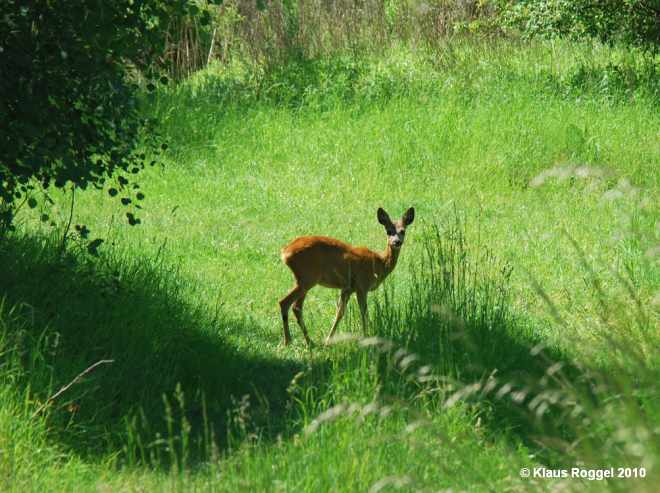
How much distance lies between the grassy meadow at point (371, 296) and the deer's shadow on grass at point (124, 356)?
2 cm

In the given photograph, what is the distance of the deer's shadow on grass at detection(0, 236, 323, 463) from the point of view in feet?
19.6

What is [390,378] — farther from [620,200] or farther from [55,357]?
[620,200]

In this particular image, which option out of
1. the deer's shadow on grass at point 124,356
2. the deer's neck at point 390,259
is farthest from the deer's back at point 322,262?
→ the deer's shadow on grass at point 124,356

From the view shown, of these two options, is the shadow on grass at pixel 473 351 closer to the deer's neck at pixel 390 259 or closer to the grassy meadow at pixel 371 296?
the grassy meadow at pixel 371 296

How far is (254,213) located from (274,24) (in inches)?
215

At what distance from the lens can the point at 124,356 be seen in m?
6.82

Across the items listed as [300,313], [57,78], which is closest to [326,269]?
[300,313]

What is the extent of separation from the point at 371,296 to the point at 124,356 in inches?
101

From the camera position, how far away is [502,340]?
709 centimetres

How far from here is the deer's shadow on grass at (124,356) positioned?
5977mm

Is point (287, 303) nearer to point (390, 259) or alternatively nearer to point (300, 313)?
point (300, 313)

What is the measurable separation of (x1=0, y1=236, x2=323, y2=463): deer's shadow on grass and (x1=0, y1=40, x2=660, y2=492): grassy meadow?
2 cm

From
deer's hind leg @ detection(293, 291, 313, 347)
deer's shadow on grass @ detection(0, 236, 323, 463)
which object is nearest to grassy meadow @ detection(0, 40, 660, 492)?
deer's shadow on grass @ detection(0, 236, 323, 463)

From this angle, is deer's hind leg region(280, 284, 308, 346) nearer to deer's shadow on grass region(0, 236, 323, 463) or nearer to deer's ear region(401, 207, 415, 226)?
deer's shadow on grass region(0, 236, 323, 463)
